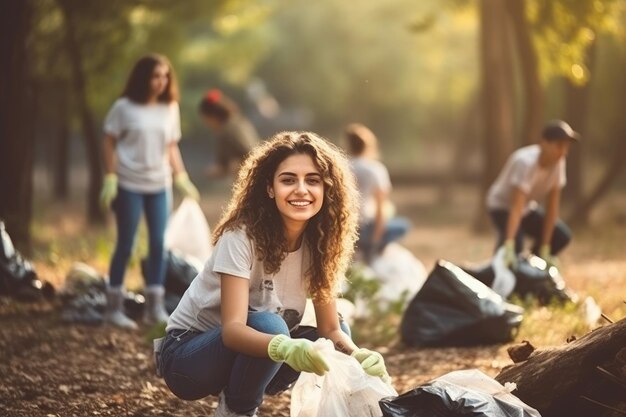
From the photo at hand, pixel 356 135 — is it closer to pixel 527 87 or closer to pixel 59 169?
pixel 527 87

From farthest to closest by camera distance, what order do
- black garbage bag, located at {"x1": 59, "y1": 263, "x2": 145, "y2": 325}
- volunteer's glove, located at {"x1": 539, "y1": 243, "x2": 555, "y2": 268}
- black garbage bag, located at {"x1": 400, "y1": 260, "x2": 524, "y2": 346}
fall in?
volunteer's glove, located at {"x1": 539, "y1": 243, "x2": 555, "y2": 268} < black garbage bag, located at {"x1": 59, "y1": 263, "x2": 145, "y2": 325} < black garbage bag, located at {"x1": 400, "y1": 260, "x2": 524, "y2": 346}

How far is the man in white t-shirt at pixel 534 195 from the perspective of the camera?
7.52 m

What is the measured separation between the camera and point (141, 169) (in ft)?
23.4

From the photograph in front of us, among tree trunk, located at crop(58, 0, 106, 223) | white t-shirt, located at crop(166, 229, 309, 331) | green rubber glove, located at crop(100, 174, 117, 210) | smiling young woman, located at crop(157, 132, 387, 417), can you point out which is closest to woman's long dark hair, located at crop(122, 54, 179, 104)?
green rubber glove, located at crop(100, 174, 117, 210)

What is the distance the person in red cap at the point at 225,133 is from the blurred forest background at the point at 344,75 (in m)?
1.46

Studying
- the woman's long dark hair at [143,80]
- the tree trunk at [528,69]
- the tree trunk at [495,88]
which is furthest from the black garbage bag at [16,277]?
the tree trunk at [495,88]

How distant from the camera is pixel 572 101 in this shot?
59.4 feet

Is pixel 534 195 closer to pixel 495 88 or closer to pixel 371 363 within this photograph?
pixel 371 363

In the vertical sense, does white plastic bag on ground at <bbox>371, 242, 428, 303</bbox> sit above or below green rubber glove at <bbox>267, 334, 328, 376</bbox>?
below

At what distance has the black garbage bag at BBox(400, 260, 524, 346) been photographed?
643cm

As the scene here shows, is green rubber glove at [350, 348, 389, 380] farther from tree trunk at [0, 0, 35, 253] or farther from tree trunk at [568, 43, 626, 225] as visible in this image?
tree trunk at [568, 43, 626, 225]

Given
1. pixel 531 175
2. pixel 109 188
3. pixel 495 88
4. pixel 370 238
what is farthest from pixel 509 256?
pixel 495 88

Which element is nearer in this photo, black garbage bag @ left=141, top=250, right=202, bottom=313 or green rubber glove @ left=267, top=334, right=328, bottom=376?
green rubber glove @ left=267, top=334, right=328, bottom=376

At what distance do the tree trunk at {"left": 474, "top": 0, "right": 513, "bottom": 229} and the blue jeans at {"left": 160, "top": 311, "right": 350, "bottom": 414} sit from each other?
38.1 ft
